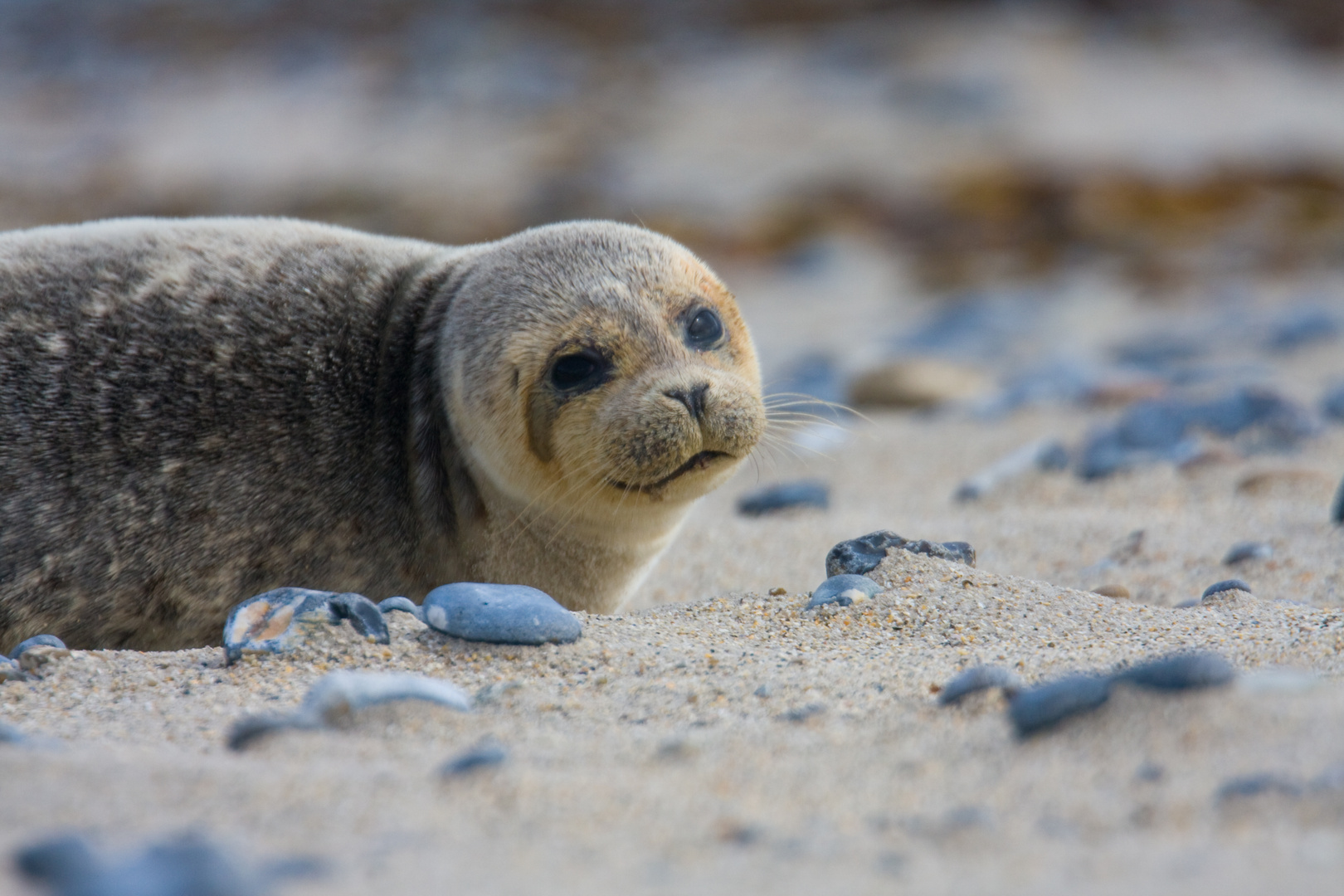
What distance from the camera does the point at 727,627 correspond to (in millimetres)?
2672

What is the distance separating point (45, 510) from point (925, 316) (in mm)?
8591

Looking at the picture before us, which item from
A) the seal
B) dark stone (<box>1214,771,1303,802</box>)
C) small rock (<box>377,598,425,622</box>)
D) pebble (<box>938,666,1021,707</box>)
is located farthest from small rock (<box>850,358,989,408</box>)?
dark stone (<box>1214,771,1303,802</box>)

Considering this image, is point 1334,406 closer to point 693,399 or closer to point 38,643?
point 693,399

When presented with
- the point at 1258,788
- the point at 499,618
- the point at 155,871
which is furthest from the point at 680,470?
the point at 155,871

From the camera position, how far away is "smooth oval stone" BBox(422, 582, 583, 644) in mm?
2438

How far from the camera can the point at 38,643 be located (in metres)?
2.50

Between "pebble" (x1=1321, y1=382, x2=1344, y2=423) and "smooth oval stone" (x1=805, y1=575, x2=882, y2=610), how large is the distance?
3206mm

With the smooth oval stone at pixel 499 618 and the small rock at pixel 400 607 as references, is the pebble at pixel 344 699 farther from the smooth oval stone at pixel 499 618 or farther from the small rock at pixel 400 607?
the small rock at pixel 400 607

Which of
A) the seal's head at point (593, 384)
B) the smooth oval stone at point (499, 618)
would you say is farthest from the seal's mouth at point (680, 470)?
the smooth oval stone at point (499, 618)

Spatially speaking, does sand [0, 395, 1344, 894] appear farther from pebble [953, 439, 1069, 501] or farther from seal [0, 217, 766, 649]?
pebble [953, 439, 1069, 501]

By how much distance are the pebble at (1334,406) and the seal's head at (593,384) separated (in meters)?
3.13

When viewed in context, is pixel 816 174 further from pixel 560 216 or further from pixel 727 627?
pixel 727 627

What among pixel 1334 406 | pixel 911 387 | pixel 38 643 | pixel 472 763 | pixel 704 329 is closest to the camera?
pixel 472 763

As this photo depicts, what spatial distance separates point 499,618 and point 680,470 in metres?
0.72
